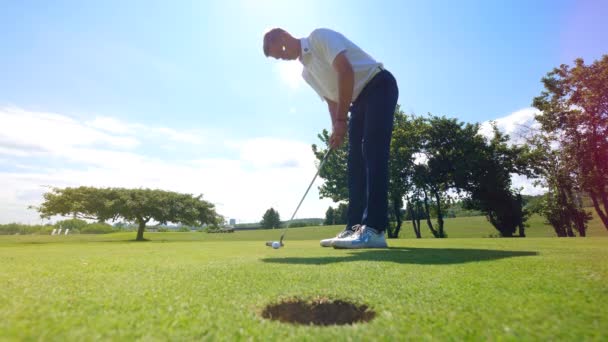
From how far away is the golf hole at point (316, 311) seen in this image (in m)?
1.37

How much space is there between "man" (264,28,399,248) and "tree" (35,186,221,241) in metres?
22.1

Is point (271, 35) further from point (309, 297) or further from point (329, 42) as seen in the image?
point (309, 297)

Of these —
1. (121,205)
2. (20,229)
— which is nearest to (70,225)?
(20,229)

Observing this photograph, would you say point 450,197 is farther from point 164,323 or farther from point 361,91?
point 164,323

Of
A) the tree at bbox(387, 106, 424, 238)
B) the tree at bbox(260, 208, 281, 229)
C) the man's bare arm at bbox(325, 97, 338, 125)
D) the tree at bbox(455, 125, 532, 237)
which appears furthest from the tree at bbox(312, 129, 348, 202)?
the tree at bbox(260, 208, 281, 229)

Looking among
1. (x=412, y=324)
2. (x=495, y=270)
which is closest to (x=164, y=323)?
(x=412, y=324)

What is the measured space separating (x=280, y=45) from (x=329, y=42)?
73cm

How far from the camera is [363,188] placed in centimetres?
466

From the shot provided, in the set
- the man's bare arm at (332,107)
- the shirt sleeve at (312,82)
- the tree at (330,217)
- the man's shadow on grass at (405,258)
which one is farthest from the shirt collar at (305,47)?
the tree at (330,217)

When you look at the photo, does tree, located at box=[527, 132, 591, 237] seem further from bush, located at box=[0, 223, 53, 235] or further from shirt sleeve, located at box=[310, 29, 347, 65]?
bush, located at box=[0, 223, 53, 235]

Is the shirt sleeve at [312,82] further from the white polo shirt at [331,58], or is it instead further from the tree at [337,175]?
the tree at [337,175]

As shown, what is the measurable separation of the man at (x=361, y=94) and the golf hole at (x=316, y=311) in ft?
7.48

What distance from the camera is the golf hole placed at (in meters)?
1.37

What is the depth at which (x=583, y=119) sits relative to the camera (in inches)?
804
